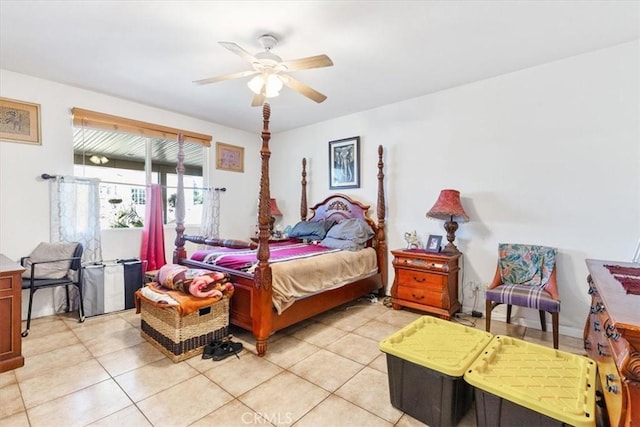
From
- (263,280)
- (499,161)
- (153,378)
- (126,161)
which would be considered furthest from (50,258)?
(499,161)

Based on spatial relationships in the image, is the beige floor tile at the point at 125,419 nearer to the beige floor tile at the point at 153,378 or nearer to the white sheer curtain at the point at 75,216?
the beige floor tile at the point at 153,378

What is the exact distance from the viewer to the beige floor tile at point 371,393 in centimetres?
178

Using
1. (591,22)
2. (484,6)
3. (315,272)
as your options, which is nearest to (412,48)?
(484,6)

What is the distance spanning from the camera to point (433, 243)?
3445 millimetres

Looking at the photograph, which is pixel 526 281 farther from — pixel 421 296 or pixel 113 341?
pixel 113 341

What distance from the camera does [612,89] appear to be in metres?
Answer: 2.60

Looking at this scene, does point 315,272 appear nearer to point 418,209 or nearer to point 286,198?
point 418,209

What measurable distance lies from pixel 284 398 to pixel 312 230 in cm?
249

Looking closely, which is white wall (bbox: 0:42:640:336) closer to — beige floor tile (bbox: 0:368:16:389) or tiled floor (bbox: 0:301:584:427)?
tiled floor (bbox: 0:301:584:427)

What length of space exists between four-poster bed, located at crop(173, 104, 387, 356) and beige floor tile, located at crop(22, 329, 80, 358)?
1.11m

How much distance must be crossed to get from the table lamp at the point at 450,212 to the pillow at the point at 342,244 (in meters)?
0.94

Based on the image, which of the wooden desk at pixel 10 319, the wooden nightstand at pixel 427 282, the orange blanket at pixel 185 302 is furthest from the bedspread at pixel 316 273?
the wooden desk at pixel 10 319

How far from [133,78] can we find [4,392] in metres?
2.87

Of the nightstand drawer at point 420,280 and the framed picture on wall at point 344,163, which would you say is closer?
the nightstand drawer at point 420,280
